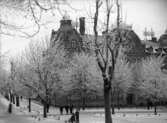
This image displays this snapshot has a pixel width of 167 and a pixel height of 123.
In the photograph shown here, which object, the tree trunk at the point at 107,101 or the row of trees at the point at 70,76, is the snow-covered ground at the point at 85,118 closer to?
the row of trees at the point at 70,76

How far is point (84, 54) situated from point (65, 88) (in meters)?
5.45

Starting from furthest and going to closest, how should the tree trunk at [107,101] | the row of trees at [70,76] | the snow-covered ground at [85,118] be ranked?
the row of trees at [70,76]
the snow-covered ground at [85,118]
the tree trunk at [107,101]

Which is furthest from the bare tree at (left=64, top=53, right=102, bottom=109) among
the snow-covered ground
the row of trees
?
the snow-covered ground

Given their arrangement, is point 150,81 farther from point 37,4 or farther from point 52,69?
point 37,4

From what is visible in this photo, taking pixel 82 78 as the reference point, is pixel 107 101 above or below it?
below

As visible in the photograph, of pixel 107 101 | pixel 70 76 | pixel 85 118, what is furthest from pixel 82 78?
pixel 107 101

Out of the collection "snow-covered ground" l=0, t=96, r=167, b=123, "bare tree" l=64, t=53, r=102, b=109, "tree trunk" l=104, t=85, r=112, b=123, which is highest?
"bare tree" l=64, t=53, r=102, b=109

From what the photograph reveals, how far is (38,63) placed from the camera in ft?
82.8

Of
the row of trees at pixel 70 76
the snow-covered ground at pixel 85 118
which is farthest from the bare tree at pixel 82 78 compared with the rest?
the snow-covered ground at pixel 85 118

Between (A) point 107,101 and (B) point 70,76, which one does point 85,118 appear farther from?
(A) point 107,101

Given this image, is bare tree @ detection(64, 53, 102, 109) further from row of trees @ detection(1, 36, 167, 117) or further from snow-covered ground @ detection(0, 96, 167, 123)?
snow-covered ground @ detection(0, 96, 167, 123)

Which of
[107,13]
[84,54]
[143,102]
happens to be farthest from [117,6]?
[143,102]

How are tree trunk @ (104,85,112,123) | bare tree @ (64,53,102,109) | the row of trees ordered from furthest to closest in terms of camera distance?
1. bare tree @ (64,53,102,109)
2. the row of trees
3. tree trunk @ (104,85,112,123)

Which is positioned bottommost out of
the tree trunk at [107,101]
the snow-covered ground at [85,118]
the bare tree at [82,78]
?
the snow-covered ground at [85,118]
